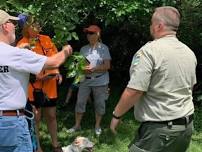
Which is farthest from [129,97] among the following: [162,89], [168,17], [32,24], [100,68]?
[100,68]

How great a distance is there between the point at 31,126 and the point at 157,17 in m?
1.54

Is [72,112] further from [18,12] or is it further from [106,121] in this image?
[18,12]

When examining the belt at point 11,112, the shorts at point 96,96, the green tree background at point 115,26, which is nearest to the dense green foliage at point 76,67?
the green tree background at point 115,26

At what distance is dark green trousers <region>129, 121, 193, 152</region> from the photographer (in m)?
4.24

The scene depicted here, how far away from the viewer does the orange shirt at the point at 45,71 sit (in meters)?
6.14

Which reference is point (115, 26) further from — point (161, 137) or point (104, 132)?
point (161, 137)

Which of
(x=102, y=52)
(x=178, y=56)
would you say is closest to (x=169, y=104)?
(x=178, y=56)

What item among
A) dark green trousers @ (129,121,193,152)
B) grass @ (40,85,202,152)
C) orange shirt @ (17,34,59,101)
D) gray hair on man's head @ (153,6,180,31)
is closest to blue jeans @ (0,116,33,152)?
dark green trousers @ (129,121,193,152)

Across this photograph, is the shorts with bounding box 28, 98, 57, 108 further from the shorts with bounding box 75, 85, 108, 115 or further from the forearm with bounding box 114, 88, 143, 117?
the forearm with bounding box 114, 88, 143, 117

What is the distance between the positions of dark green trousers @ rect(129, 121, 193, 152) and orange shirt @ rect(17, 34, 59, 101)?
2.10 m

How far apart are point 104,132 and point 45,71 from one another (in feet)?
5.79

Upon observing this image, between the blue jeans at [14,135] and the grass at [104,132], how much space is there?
2.49 metres

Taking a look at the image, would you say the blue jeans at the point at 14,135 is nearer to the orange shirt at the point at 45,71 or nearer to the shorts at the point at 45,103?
the orange shirt at the point at 45,71

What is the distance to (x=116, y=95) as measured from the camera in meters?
9.62
